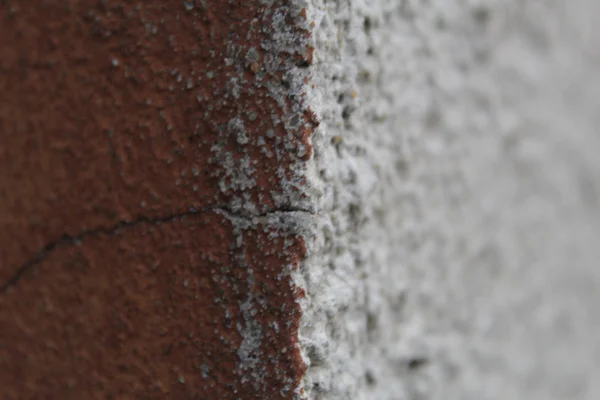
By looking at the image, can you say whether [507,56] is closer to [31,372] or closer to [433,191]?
[433,191]

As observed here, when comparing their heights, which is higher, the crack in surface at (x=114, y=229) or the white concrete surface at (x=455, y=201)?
the white concrete surface at (x=455, y=201)

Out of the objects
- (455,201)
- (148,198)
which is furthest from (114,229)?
(455,201)

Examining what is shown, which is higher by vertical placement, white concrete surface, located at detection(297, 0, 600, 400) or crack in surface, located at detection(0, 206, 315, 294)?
white concrete surface, located at detection(297, 0, 600, 400)

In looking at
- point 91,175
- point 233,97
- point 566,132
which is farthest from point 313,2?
point 566,132

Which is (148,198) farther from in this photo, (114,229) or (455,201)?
(455,201)
